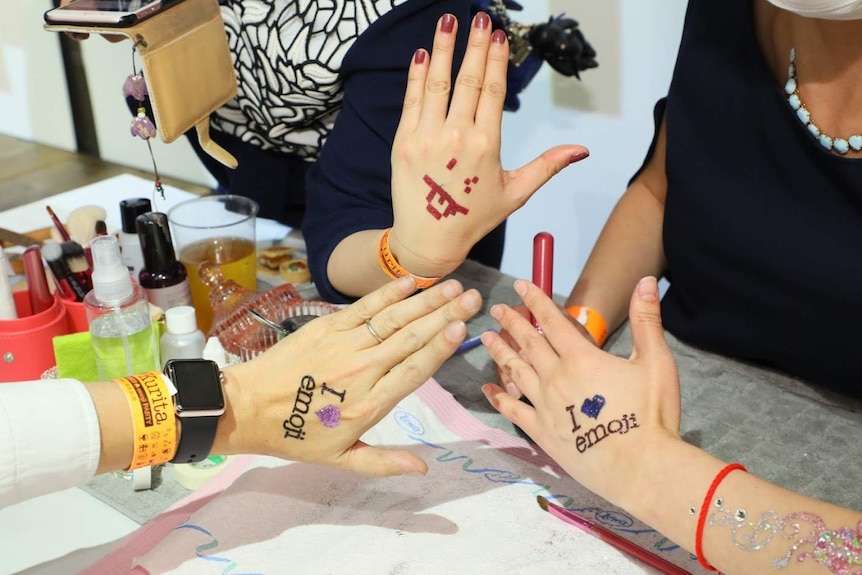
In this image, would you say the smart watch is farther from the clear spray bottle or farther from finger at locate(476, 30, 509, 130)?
finger at locate(476, 30, 509, 130)

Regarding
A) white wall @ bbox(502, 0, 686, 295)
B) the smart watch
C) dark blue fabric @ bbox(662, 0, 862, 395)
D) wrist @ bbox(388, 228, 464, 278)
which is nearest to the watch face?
the smart watch

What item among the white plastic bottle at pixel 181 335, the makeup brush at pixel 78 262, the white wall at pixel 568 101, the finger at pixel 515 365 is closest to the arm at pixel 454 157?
the finger at pixel 515 365

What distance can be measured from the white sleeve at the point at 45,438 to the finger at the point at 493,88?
1.23 ft

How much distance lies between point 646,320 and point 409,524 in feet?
0.76

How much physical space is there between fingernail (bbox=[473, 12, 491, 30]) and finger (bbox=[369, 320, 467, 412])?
9.9 inches

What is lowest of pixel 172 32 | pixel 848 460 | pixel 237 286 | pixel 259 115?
pixel 848 460

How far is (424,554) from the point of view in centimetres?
62

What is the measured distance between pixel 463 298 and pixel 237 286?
1.11ft

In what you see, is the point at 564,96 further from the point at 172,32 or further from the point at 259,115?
the point at 172,32

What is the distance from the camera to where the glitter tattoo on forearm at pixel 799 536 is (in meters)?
0.54

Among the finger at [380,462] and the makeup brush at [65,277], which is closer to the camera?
the finger at [380,462]

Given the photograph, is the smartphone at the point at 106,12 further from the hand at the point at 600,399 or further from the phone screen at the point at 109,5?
the hand at the point at 600,399

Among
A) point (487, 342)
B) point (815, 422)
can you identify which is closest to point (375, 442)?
point (487, 342)

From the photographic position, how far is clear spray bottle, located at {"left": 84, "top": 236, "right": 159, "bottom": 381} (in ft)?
2.55
